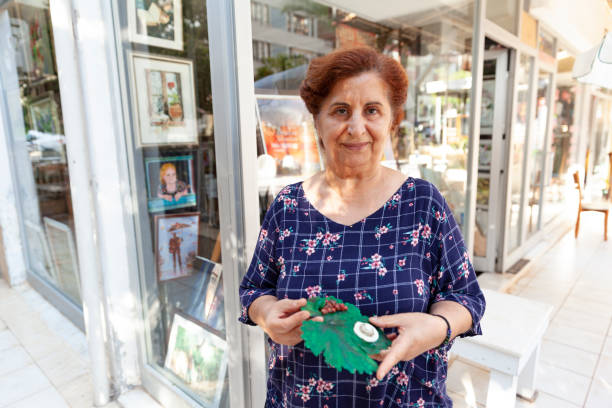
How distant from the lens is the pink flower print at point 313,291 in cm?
93

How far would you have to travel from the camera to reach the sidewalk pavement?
213 centimetres

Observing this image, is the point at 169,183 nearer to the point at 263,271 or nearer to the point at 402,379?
the point at 263,271

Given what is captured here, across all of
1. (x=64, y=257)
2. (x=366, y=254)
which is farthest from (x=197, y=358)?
(x=64, y=257)

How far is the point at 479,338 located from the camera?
1701 millimetres

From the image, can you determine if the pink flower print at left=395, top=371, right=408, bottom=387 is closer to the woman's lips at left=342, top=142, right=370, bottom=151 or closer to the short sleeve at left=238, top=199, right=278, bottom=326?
the short sleeve at left=238, top=199, right=278, bottom=326

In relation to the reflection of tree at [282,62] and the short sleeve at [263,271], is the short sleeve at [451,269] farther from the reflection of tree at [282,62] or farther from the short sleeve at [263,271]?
the reflection of tree at [282,62]

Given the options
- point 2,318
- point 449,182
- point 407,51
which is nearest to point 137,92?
point 2,318

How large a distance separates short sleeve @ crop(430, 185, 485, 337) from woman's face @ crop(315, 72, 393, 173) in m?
0.22

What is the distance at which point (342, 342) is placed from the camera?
0.74 m

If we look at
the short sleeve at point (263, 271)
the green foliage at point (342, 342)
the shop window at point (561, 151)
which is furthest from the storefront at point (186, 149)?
the shop window at point (561, 151)

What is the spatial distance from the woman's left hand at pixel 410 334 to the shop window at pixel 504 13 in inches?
134

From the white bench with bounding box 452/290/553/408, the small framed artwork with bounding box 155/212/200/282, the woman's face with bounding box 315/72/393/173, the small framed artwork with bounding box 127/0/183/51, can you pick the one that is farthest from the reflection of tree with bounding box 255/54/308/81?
the white bench with bounding box 452/290/553/408

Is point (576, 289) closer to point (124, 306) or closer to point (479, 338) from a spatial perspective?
point (479, 338)

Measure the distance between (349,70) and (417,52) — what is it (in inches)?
139
